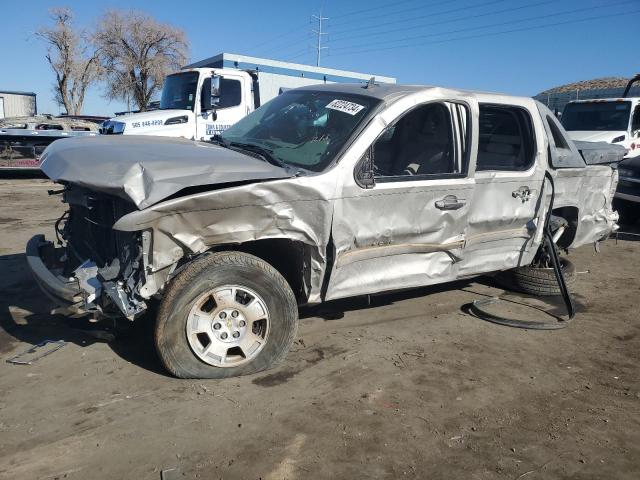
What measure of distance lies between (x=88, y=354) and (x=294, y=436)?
68.9 inches

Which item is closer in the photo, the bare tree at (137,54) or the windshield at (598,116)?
the windshield at (598,116)

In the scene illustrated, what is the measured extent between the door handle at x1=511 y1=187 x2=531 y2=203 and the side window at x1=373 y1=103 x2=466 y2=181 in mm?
702

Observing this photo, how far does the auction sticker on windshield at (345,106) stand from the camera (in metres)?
4.03

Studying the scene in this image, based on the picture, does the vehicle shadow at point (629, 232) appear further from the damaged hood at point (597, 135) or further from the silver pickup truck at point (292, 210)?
the silver pickup truck at point (292, 210)

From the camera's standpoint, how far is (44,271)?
3639 millimetres

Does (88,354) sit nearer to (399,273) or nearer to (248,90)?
(399,273)

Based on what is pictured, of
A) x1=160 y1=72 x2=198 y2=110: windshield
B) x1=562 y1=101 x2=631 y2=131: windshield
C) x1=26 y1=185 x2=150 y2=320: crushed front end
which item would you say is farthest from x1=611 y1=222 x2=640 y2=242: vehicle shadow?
x1=160 y1=72 x2=198 y2=110: windshield

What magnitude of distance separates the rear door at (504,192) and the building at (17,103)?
35660mm

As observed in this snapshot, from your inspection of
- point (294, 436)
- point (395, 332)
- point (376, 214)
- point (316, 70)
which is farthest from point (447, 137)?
point (316, 70)

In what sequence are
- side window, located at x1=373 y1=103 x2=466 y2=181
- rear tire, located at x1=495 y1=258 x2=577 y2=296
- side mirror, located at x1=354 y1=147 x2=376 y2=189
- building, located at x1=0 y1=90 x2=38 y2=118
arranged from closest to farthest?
side mirror, located at x1=354 y1=147 x2=376 y2=189
side window, located at x1=373 y1=103 x2=466 y2=181
rear tire, located at x1=495 y1=258 x2=577 y2=296
building, located at x1=0 y1=90 x2=38 y2=118

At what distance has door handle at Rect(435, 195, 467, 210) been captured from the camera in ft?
13.5

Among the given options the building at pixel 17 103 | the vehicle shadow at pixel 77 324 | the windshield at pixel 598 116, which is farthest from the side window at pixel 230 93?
the building at pixel 17 103

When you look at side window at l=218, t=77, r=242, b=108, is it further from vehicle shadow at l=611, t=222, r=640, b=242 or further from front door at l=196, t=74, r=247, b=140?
vehicle shadow at l=611, t=222, r=640, b=242

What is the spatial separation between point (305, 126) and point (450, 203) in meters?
1.29
